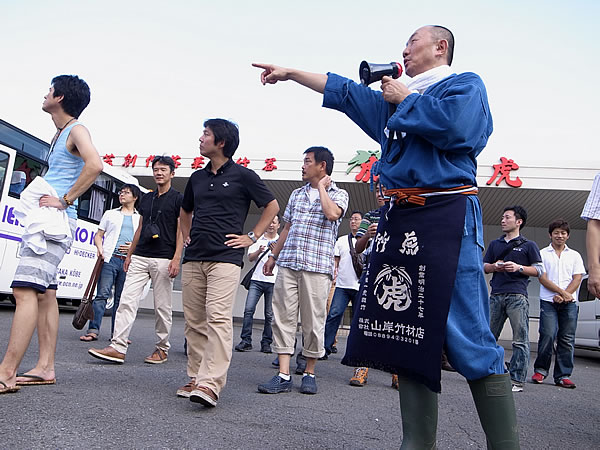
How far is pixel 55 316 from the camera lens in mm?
3799

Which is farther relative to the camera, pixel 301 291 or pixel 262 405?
pixel 301 291

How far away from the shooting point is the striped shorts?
3445 mm

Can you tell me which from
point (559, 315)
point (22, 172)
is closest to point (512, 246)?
point (559, 315)

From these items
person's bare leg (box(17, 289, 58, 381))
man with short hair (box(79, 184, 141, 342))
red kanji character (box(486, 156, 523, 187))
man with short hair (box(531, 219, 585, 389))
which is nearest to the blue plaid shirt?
person's bare leg (box(17, 289, 58, 381))

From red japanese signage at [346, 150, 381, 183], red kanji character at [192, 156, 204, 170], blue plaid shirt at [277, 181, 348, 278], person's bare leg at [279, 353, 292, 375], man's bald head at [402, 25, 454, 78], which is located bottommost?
person's bare leg at [279, 353, 292, 375]

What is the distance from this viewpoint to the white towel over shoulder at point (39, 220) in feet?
11.5

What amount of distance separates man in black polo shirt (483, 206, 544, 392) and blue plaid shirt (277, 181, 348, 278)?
7.22 feet

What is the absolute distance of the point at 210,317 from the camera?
3.69m

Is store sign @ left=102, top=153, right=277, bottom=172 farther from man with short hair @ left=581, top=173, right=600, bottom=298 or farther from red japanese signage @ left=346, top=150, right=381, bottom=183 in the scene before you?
man with short hair @ left=581, top=173, right=600, bottom=298

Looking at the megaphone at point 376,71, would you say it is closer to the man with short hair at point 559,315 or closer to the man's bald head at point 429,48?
the man's bald head at point 429,48

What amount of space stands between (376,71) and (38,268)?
255 cm

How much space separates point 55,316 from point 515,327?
15.1ft

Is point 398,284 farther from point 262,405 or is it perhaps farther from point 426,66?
point 262,405

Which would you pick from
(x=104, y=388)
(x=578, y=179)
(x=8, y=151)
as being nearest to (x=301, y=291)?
(x=104, y=388)
